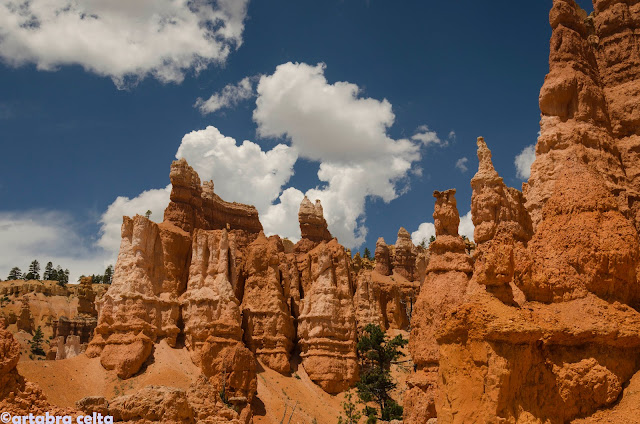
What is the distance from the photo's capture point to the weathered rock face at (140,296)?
36.8 meters

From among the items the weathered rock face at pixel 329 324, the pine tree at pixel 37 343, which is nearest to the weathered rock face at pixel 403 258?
the weathered rock face at pixel 329 324

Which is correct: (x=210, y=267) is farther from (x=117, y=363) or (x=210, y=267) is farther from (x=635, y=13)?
(x=635, y=13)

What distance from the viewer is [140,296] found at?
39125 mm

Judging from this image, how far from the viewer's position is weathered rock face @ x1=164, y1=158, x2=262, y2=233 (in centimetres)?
4781

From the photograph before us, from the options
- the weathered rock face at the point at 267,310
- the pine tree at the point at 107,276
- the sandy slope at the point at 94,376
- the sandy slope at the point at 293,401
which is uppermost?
the pine tree at the point at 107,276

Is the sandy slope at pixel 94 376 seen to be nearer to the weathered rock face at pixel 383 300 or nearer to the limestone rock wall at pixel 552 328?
the weathered rock face at pixel 383 300

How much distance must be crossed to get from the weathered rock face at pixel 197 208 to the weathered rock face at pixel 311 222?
584cm

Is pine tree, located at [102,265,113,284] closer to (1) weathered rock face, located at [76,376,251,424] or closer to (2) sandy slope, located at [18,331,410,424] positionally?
(2) sandy slope, located at [18,331,410,424]

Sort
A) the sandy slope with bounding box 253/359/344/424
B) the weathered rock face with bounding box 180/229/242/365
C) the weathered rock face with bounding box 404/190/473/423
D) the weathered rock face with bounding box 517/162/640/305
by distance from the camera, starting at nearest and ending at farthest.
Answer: the weathered rock face with bounding box 517/162/640/305
the weathered rock face with bounding box 404/190/473/423
the sandy slope with bounding box 253/359/344/424
the weathered rock face with bounding box 180/229/242/365

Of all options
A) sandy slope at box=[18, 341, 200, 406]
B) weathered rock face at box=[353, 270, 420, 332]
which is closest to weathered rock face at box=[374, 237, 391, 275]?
weathered rock face at box=[353, 270, 420, 332]

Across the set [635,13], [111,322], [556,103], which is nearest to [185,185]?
[111,322]

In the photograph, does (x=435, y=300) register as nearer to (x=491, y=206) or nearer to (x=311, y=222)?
(x=491, y=206)

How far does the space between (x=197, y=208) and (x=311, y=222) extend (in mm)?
14675

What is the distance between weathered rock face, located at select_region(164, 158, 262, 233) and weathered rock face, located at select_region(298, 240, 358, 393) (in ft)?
33.9
